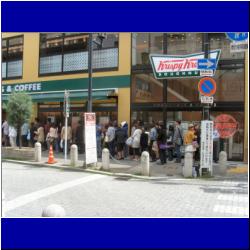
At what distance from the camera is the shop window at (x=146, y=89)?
54.4 ft

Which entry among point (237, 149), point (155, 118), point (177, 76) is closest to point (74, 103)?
point (155, 118)

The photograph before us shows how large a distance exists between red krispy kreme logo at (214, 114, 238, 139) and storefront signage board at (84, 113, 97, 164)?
5.33 m

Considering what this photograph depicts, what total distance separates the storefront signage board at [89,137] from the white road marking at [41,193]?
1.36 metres

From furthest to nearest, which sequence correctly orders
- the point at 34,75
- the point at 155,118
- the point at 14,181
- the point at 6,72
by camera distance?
the point at 6,72, the point at 34,75, the point at 155,118, the point at 14,181

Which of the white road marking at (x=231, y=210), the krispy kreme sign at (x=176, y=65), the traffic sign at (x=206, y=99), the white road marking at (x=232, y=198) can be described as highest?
the krispy kreme sign at (x=176, y=65)

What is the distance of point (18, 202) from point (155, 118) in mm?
9626

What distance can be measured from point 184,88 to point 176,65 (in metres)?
1.08

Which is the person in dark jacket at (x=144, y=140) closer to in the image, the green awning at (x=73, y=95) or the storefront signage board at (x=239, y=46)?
the green awning at (x=73, y=95)

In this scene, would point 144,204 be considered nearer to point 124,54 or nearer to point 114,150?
point 114,150

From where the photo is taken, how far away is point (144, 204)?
25.8 feet

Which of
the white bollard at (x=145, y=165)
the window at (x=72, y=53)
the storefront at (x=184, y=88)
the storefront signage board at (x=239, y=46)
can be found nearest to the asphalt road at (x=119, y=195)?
the white bollard at (x=145, y=165)

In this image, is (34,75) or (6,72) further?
(6,72)

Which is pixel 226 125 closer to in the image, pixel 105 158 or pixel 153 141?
pixel 153 141

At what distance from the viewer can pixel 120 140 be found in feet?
50.5
